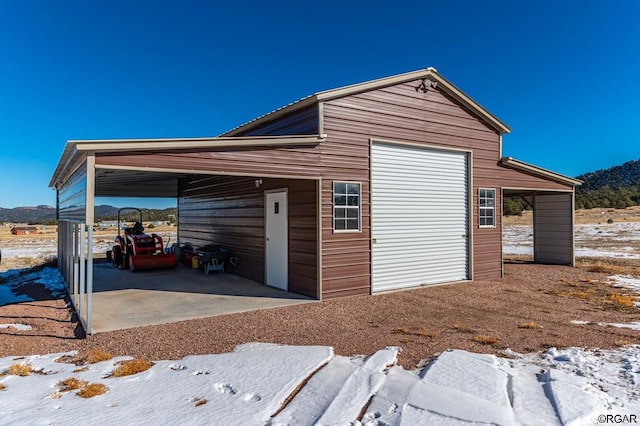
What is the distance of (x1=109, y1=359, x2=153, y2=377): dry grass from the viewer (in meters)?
4.13

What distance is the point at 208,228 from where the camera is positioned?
12898 mm

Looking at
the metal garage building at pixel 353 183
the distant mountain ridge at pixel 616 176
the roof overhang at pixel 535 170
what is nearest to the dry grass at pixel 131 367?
the metal garage building at pixel 353 183

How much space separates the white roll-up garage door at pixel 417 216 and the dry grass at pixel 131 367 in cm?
521

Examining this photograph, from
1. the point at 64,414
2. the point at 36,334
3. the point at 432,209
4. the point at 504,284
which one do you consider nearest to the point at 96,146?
the point at 36,334

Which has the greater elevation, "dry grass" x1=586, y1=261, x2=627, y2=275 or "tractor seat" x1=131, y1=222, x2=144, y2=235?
"tractor seat" x1=131, y1=222, x2=144, y2=235

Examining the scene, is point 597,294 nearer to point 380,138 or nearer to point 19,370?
point 380,138

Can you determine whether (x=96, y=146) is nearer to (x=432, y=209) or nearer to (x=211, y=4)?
(x=432, y=209)

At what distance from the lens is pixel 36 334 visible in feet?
18.6

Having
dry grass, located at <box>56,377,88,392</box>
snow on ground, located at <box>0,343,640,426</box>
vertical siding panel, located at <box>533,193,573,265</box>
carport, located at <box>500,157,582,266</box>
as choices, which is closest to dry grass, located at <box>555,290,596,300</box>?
carport, located at <box>500,157,582,266</box>

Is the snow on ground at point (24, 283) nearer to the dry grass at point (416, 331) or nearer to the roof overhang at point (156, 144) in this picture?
the roof overhang at point (156, 144)

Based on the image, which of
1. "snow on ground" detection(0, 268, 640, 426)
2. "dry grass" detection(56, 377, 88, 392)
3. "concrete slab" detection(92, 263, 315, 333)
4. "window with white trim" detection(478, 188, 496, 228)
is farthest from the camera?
"window with white trim" detection(478, 188, 496, 228)

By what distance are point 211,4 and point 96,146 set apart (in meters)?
10.9

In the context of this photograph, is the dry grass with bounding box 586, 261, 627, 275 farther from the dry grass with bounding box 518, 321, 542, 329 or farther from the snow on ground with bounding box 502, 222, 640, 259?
the dry grass with bounding box 518, 321, 542, 329

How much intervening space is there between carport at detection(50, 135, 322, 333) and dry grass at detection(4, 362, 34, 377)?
1.31 meters
